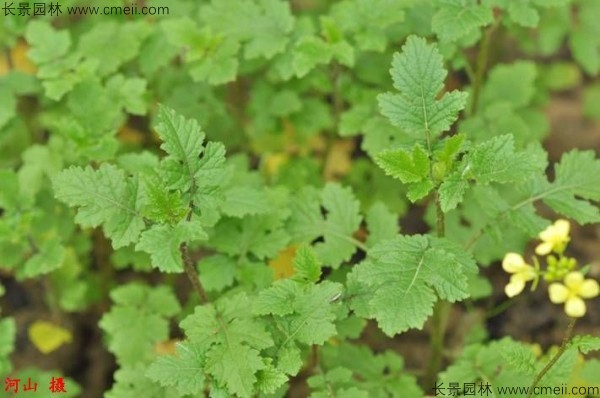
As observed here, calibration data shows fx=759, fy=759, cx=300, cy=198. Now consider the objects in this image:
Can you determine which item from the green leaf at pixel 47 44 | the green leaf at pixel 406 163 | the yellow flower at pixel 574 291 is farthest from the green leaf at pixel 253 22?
the yellow flower at pixel 574 291

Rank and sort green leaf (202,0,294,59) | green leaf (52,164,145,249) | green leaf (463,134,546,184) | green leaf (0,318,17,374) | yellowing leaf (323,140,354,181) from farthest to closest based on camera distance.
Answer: yellowing leaf (323,140,354,181) < green leaf (202,0,294,59) < green leaf (0,318,17,374) < green leaf (52,164,145,249) < green leaf (463,134,546,184)

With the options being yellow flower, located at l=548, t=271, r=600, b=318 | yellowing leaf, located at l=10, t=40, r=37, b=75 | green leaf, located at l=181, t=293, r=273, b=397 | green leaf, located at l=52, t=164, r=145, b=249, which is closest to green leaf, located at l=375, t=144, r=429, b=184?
yellow flower, located at l=548, t=271, r=600, b=318

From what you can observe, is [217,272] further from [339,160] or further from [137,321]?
[339,160]

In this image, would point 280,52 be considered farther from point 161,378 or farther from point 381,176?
point 161,378

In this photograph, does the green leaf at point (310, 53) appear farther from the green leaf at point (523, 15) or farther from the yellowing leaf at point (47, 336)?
the yellowing leaf at point (47, 336)

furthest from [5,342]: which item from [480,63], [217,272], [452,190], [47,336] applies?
[480,63]

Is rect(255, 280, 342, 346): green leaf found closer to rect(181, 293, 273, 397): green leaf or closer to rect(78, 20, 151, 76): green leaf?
rect(181, 293, 273, 397): green leaf
